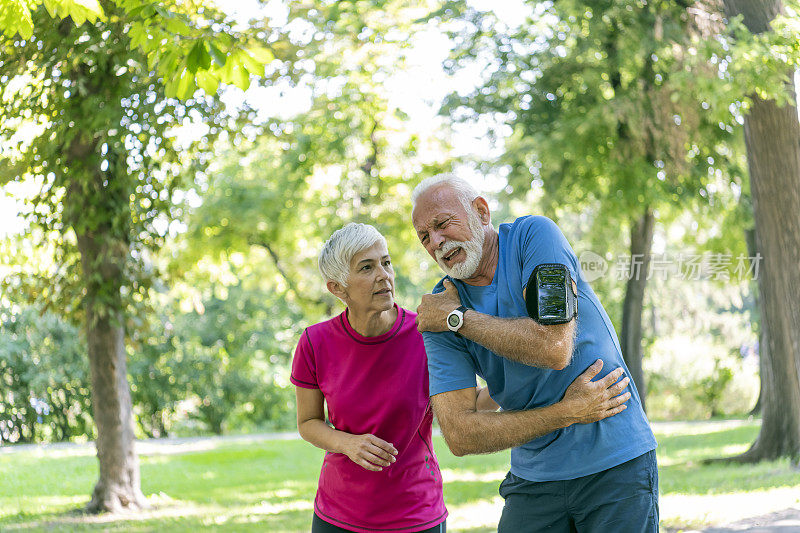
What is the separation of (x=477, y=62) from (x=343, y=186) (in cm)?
528

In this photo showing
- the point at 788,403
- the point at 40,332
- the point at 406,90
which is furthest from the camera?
the point at 406,90

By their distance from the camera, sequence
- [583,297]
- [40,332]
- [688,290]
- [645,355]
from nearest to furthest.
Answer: [583,297]
[40,332]
[645,355]
[688,290]

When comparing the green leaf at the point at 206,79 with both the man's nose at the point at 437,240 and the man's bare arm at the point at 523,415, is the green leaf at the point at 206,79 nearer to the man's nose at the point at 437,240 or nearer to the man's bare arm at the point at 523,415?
the man's nose at the point at 437,240

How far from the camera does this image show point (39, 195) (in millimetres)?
7812

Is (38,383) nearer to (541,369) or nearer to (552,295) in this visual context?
(541,369)

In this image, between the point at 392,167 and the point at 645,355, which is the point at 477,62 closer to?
the point at 392,167

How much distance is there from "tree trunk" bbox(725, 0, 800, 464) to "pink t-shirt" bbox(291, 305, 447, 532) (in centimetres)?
656

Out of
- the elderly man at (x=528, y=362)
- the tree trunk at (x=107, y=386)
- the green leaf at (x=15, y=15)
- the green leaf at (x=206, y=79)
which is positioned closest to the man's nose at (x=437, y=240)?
the elderly man at (x=528, y=362)

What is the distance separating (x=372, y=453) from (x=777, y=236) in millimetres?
7275

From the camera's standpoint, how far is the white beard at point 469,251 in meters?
2.63

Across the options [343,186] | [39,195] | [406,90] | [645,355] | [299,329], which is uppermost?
[406,90]

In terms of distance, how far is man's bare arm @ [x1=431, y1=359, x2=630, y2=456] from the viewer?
2.39 m

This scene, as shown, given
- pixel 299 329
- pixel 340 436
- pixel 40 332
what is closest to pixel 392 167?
pixel 299 329

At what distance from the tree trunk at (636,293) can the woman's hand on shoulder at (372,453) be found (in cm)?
1035
